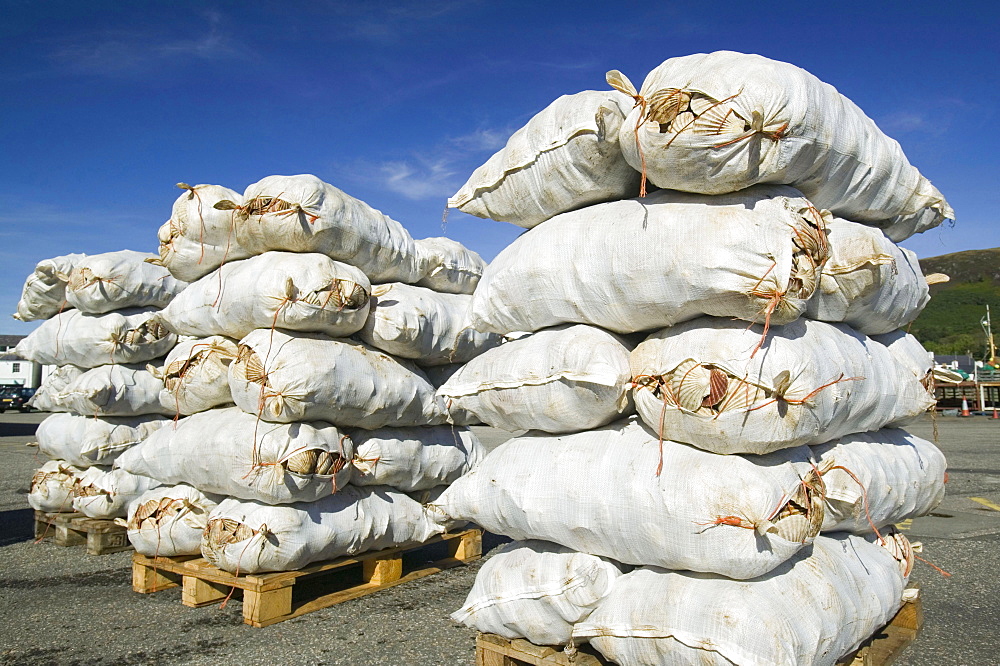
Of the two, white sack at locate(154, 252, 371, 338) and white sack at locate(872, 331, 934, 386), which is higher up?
white sack at locate(154, 252, 371, 338)

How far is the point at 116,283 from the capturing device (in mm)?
6074

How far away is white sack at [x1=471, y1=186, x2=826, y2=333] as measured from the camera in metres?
2.55

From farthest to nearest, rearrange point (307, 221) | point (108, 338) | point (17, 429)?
point (17, 429) < point (108, 338) < point (307, 221)

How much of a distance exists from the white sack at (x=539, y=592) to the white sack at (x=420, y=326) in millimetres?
1901

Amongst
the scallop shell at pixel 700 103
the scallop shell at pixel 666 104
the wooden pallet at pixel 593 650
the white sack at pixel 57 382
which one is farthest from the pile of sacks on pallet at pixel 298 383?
the scallop shell at pixel 700 103

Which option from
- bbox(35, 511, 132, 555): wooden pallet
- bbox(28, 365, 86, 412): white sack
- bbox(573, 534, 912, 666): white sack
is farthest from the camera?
bbox(28, 365, 86, 412): white sack

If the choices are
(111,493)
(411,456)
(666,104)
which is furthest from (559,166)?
(111,493)

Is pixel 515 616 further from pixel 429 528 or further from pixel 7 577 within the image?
pixel 7 577

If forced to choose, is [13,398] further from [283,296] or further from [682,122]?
[682,122]

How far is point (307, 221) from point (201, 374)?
1294mm

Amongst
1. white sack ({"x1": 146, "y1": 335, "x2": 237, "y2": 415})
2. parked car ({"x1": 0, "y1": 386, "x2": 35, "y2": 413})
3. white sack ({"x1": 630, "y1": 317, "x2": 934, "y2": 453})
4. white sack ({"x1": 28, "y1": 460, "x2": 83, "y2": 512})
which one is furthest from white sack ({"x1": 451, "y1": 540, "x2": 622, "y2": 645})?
parked car ({"x1": 0, "y1": 386, "x2": 35, "y2": 413})

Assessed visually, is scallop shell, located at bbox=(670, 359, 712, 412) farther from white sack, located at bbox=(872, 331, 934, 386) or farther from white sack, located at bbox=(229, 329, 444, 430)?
white sack, located at bbox=(229, 329, 444, 430)

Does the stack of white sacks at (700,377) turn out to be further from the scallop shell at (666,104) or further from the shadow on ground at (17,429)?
the shadow on ground at (17,429)

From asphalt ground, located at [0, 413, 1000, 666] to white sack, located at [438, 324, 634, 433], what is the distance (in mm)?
1366
